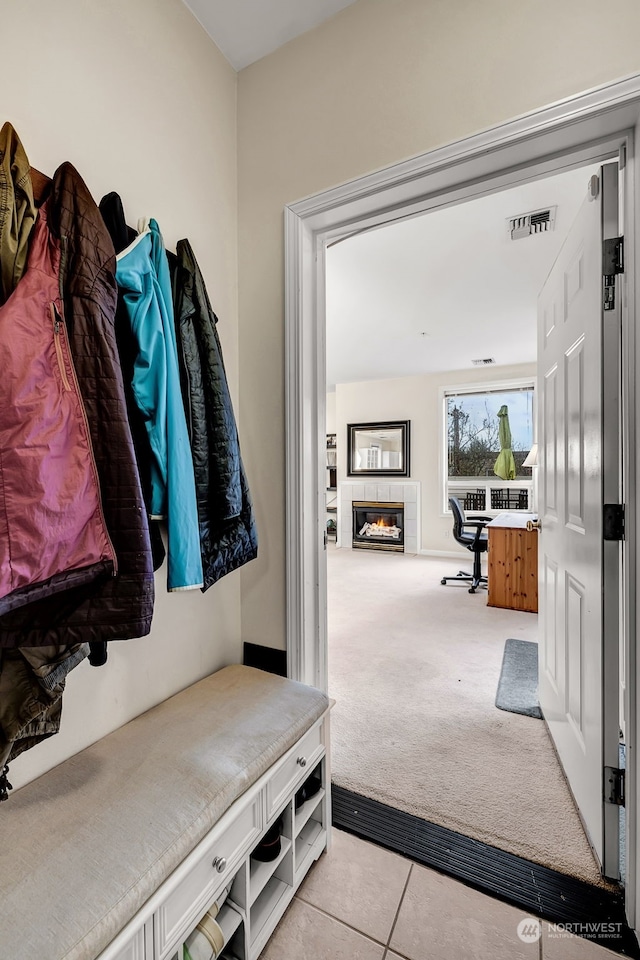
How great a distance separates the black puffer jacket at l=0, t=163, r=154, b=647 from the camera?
0.79 meters

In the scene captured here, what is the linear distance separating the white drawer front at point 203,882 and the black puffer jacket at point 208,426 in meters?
0.55

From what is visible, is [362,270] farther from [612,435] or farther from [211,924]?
[211,924]

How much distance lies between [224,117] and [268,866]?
2389 millimetres

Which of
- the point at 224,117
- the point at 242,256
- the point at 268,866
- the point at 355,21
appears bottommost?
the point at 268,866

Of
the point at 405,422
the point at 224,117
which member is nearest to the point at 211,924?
the point at 224,117

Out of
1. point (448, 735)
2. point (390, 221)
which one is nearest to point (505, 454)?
point (448, 735)

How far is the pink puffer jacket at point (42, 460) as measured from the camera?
0.70 meters

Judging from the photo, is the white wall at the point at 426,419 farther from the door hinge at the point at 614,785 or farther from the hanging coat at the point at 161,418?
the hanging coat at the point at 161,418

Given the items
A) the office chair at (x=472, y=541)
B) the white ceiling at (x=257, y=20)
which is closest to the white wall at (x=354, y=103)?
the white ceiling at (x=257, y=20)

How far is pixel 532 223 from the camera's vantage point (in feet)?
7.94

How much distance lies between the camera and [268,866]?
1.11 metres

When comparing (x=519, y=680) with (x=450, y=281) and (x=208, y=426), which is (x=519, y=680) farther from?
(x=450, y=281)

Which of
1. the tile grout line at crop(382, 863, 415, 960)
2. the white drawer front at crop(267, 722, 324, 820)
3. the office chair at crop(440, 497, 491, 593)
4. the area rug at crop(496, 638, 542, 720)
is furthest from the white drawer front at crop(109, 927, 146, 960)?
the office chair at crop(440, 497, 491, 593)

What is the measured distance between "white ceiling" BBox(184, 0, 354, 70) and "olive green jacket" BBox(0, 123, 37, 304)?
1.06 meters
